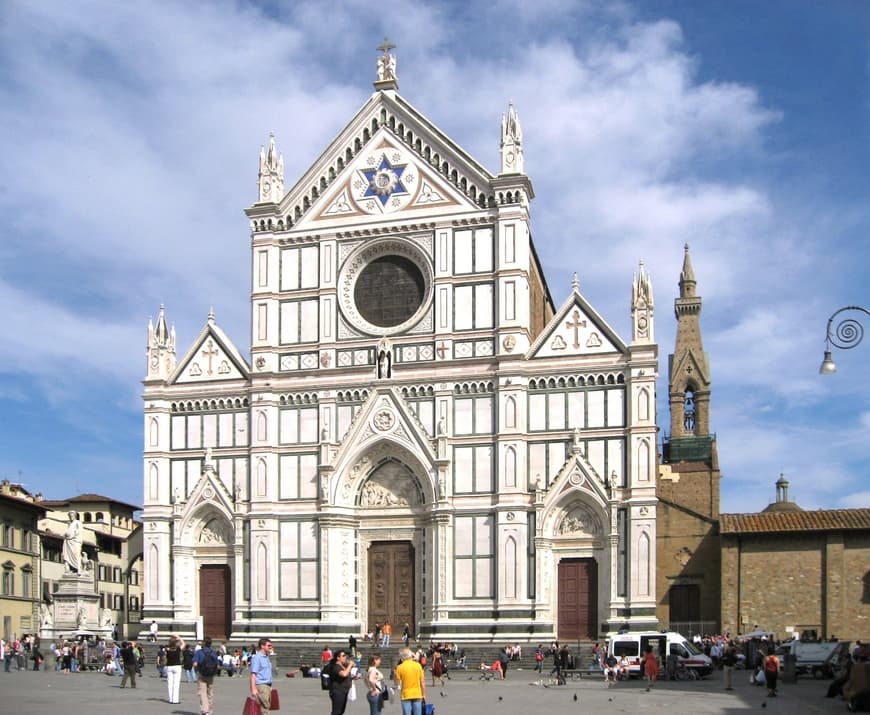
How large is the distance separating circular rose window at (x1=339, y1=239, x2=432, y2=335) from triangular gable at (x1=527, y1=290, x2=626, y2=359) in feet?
15.9

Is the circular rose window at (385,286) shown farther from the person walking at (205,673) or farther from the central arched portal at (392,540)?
the person walking at (205,673)

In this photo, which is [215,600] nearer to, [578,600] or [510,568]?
[510,568]

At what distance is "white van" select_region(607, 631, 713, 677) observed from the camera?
37.5 metres

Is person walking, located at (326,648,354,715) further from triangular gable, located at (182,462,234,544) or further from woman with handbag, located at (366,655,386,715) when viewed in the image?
triangular gable, located at (182,462,234,544)

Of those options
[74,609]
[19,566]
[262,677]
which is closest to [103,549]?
[19,566]

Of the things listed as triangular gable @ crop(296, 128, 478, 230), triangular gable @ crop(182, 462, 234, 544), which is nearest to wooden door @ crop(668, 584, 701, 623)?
triangular gable @ crop(296, 128, 478, 230)

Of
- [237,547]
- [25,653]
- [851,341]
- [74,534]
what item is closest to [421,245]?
[237,547]

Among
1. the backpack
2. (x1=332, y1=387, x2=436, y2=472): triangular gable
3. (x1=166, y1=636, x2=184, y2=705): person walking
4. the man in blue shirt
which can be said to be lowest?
(x1=166, y1=636, x2=184, y2=705): person walking

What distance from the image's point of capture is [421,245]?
155ft

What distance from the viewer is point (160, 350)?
49.3m

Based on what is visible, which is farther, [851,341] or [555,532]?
[555,532]

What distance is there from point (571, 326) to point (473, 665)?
40.7 feet

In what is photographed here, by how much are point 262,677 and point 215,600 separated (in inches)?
1144

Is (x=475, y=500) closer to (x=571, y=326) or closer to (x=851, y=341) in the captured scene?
(x=571, y=326)
